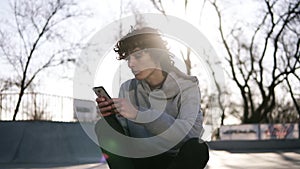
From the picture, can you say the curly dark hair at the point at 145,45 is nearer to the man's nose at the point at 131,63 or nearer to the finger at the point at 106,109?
the man's nose at the point at 131,63

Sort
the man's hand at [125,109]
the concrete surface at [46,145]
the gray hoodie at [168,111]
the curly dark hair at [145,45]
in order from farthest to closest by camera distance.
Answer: the concrete surface at [46,145], the curly dark hair at [145,45], the gray hoodie at [168,111], the man's hand at [125,109]

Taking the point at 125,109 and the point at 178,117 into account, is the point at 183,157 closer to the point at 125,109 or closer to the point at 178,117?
the point at 178,117

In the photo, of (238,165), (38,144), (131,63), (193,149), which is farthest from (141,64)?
(38,144)

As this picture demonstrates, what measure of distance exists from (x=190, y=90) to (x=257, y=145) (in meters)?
21.4

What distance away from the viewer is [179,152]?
2.37 m

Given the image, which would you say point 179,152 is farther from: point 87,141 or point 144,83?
point 87,141

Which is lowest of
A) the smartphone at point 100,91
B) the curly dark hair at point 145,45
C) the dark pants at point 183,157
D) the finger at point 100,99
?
the dark pants at point 183,157

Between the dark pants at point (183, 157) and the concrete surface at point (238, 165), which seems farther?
the concrete surface at point (238, 165)

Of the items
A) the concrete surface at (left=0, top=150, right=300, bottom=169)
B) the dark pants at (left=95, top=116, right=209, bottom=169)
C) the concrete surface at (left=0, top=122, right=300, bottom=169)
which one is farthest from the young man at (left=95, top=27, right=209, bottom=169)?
the concrete surface at (left=0, top=122, right=300, bottom=169)

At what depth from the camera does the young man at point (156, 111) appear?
88.5 inches

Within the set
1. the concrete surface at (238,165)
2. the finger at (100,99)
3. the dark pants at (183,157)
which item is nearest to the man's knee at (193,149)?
the dark pants at (183,157)

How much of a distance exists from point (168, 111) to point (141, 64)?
28 centimetres

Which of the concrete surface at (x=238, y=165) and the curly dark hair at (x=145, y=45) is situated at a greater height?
the curly dark hair at (x=145, y=45)

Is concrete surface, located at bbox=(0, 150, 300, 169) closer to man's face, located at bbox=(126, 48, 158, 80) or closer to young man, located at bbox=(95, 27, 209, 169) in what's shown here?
young man, located at bbox=(95, 27, 209, 169)
